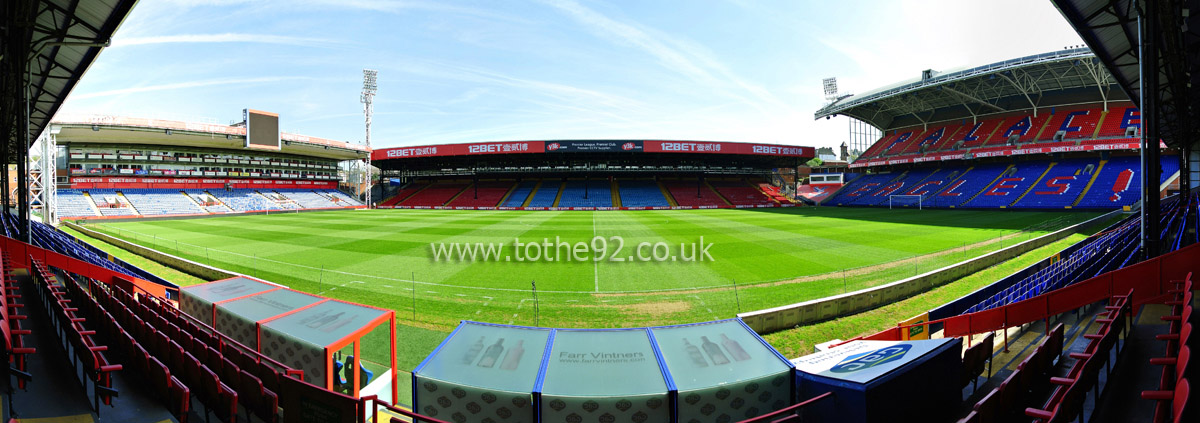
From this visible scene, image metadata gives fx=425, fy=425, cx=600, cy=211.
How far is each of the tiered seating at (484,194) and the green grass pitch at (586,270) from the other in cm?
3010

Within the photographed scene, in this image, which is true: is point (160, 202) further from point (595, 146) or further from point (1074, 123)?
point (1074, 123)

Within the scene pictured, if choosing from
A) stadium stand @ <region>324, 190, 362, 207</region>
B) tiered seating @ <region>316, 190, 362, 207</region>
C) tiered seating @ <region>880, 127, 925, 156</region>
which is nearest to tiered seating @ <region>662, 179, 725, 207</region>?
tiered seating @ <region>880, 127, 925, 156</region>

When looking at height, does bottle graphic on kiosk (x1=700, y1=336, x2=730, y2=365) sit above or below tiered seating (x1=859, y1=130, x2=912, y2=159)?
below

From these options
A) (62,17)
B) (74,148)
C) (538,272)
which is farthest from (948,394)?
(74,148)

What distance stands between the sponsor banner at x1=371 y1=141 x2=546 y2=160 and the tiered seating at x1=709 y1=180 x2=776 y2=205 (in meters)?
25.5

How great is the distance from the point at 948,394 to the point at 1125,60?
17.2 metres

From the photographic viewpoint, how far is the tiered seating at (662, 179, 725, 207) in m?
54.2

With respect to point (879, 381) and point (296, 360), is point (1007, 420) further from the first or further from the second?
point (296, 360)

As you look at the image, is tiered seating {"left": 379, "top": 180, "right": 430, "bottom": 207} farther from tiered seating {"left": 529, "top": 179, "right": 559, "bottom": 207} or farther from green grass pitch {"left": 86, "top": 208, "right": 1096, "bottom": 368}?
green grass pitch {"left": 86, "top": 208, "right": 1096, "bottom": 368}

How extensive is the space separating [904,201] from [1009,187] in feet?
27.3

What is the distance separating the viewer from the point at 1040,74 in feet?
133

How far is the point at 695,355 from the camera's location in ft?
13.9

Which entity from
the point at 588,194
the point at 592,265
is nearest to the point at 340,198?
the point at 588,194

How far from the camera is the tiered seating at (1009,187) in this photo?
128 feet
